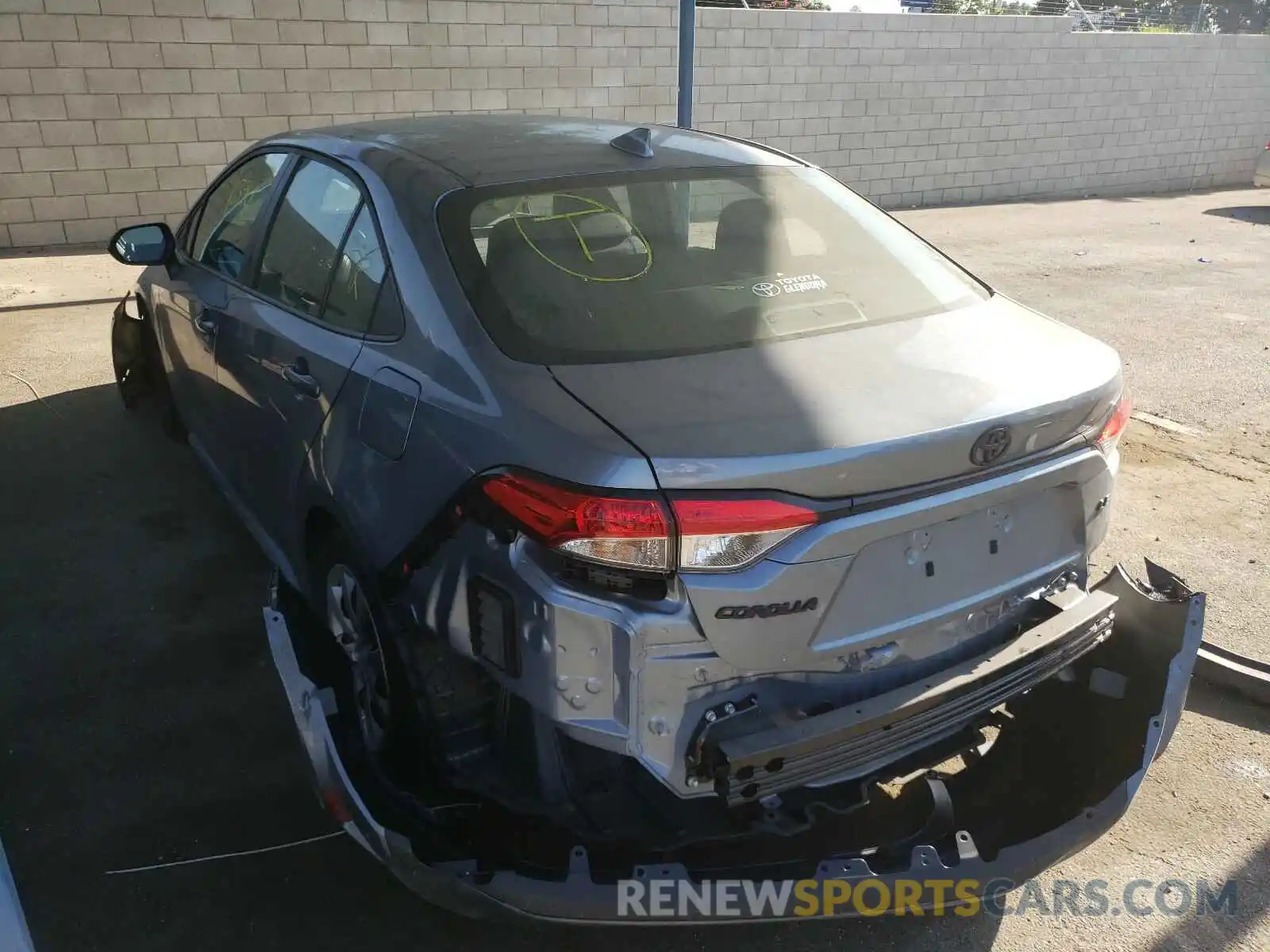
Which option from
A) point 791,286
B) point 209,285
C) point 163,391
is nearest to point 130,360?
point 163,391

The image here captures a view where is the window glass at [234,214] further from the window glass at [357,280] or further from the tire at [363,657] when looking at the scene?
the tire at [363,657]

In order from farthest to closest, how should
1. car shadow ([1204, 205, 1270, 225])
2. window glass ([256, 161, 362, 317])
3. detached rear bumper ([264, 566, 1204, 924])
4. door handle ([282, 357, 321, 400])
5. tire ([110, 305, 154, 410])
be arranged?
car shadow ([1204, 205, 1270, 225]) → tire ([110, 305, 154, 410]) → window glass ([256, 161, 362, 317]) → door handle ([282, 357, 321, 400]) → detached rear bumper ([264, 566, 1204, 924])

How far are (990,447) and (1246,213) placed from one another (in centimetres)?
1522

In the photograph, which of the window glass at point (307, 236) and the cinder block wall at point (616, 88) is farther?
the cinder block wall at point (616, 88)

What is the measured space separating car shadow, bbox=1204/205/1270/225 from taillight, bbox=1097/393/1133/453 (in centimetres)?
1341

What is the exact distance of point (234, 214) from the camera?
384 cm

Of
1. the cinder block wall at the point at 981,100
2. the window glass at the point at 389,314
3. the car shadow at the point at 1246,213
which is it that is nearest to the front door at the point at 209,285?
the window glass at the point at 389,314

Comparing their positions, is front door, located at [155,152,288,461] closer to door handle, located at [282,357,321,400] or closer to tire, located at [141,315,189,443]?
tire, located at [141,315,189,443]

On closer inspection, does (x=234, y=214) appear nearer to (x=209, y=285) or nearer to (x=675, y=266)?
(x=209, y=285)

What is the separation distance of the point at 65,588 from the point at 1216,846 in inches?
155

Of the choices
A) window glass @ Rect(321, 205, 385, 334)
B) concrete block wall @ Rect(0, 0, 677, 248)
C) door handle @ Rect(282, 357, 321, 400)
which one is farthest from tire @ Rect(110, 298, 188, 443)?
concrete block wall @ Rect(0, 0, 677, 248)

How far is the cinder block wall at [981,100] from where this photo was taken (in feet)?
42.7

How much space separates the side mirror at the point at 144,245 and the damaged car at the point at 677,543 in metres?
1.47

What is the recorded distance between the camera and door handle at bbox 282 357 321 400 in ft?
9.09
